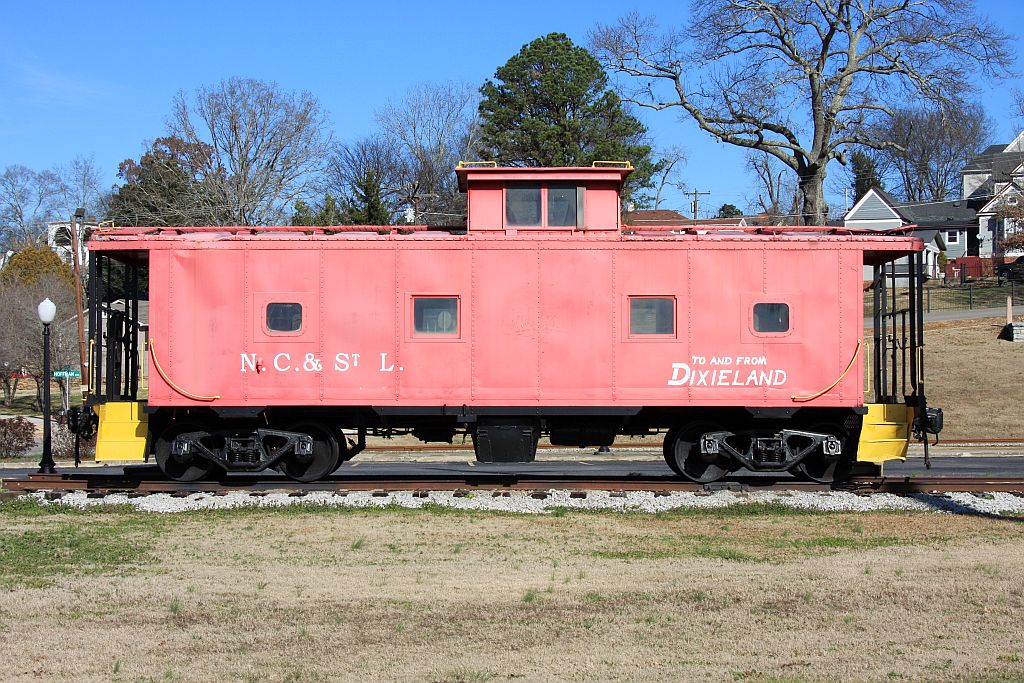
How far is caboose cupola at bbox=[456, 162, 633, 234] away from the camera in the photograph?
595 inches

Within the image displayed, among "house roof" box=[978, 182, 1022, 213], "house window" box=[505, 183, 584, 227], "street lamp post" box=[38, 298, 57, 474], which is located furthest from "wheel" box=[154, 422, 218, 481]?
"house roof" box=[978, 182, 1022, 213]

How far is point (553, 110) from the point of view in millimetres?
56469

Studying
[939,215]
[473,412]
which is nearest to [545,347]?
[473,412]

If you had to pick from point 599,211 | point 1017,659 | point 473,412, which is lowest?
point 1017,659

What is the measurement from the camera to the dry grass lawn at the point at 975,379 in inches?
1187

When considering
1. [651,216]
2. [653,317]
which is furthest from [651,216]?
[653,317]

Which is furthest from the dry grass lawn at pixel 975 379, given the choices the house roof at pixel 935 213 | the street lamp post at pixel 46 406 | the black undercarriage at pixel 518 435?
the house roof at pixel 935 213

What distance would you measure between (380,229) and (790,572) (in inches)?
320

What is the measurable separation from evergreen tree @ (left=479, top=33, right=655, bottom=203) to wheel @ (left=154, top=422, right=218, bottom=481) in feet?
135

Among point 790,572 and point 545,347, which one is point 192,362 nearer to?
point 545,347

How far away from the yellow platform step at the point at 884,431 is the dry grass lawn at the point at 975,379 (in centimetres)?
1509

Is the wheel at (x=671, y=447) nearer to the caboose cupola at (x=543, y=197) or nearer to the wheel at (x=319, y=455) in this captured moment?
the caboose cupola at (x=543, y=197)

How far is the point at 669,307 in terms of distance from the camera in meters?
14.7

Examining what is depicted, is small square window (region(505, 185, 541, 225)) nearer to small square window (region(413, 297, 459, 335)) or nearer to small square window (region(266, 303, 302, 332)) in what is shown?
small square window (region(413, 297, 459, 335))
